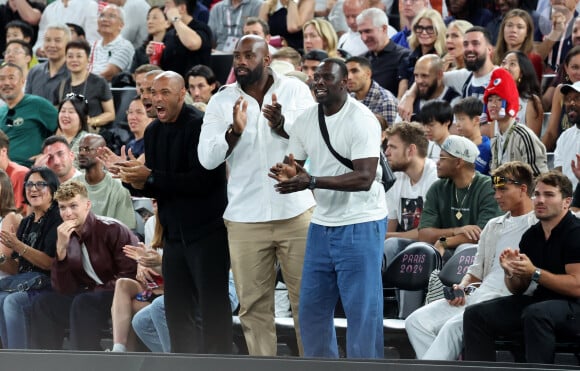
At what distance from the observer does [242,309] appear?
7188mm

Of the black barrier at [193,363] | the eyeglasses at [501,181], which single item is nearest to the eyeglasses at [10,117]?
the eyeglasses at [501,181]

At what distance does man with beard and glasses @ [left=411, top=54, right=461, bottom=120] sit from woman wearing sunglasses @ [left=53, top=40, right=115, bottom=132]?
3135mm

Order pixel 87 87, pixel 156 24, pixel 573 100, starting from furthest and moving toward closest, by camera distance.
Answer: pixel 156 24 → pixel 87 87 → pixel 573 100

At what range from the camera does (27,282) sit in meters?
8.98

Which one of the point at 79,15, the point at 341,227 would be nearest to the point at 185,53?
the point at 79,15

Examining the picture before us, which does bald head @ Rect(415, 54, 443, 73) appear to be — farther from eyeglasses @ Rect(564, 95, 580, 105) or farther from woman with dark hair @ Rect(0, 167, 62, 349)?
woman with dark hair @ Rect(0, 167, 62, 349)

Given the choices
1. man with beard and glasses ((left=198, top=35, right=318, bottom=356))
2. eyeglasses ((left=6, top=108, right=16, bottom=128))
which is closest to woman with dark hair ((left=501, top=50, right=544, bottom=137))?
man with beard and glasses ((left=198, top=35, right=318, bottom=356))

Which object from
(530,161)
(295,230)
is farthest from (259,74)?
(530,161)

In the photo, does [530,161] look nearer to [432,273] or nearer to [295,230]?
[432,273]

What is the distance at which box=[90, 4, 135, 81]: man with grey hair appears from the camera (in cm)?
1308

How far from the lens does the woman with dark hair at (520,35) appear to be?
1042 cm

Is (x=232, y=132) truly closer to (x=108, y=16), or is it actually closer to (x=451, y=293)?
(x=451, y=293)

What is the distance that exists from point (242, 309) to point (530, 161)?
8.74 feet

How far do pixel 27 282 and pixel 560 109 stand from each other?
4.17 m
